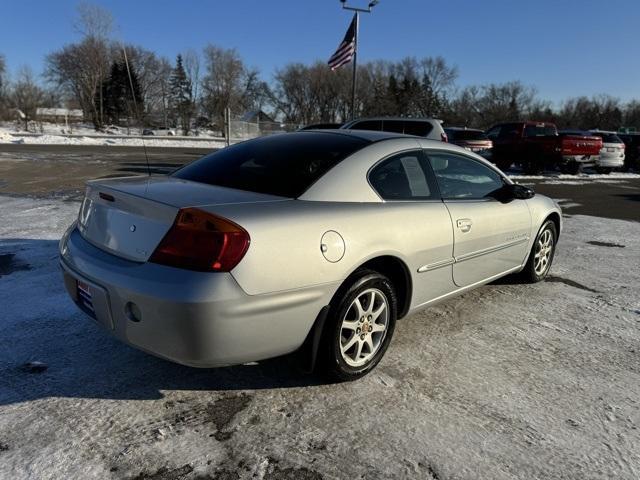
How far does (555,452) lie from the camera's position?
7.51ft

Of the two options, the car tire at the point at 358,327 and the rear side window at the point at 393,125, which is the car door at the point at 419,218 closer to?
the car tire at the point at 358,327

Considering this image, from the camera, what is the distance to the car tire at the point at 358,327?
105 inches

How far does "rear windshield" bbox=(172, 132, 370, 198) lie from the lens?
287 cm

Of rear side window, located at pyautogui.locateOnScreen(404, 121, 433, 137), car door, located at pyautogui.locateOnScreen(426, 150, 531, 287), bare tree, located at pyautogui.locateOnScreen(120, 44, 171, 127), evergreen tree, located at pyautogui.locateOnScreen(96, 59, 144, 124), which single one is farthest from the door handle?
bare tree, located at pyautogui.locateOnScreen(120, 44, 171, 127)

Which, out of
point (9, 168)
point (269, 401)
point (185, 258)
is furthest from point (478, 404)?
point (9, 168)

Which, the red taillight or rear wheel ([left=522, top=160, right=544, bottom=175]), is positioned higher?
the red taillight

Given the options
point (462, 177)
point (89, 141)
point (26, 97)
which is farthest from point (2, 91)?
point (462, 177)

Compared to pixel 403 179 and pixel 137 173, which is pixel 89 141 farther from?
pixel 403 179

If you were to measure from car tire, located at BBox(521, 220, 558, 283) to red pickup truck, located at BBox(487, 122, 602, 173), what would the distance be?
13730 millimetres

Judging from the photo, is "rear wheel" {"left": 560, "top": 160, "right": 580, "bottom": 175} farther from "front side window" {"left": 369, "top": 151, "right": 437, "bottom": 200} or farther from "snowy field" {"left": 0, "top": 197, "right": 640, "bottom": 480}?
"front side window" {"left": 369, "top": 151, "right": 437, "bottom": 200}

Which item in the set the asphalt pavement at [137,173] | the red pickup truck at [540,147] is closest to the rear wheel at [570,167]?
the red pickup truck at [540,147]

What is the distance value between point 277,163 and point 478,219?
1607 mm

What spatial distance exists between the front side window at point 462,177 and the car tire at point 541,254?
2.87 ft

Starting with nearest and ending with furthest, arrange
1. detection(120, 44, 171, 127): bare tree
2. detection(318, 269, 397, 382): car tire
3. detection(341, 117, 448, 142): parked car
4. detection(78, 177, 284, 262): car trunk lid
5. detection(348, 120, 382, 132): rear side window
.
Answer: detection(78, 177, 284, 262): car trunk lid → detection(318, 269, 397, 382): car tire → detection(341, 117, 448, 142): parked car → detection(348, 120, 382, 132): rear side window → detection(120, 44, 171, 127): bare tree
